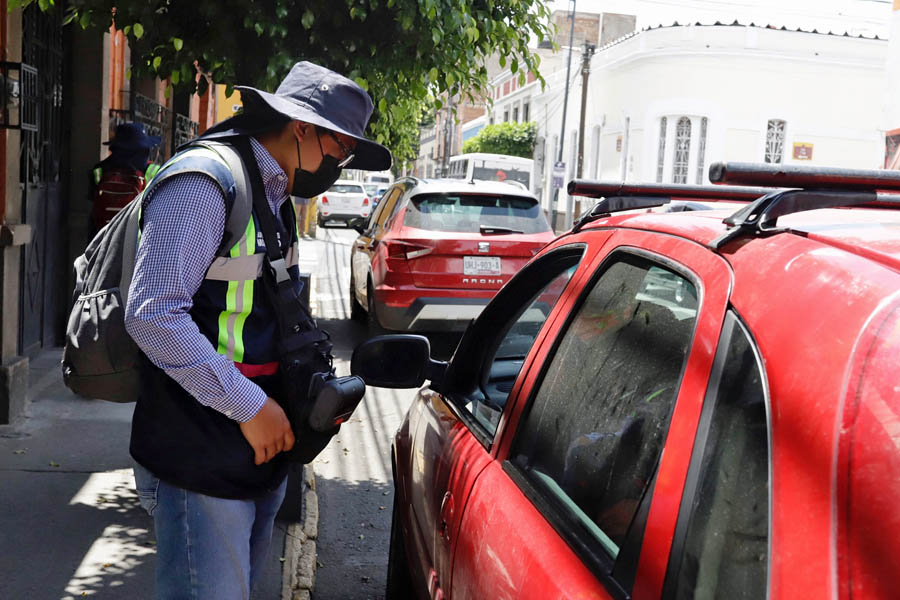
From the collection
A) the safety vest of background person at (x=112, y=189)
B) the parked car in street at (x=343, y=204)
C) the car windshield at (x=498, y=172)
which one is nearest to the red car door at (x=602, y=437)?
the safety vest of background person at (x=112, y=189)

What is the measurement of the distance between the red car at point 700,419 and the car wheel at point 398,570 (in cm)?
46

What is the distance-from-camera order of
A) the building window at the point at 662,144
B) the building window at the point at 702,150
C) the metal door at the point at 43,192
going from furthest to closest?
1. the building window at the point at 662,144
2. the building window at the point at 702,150
3. the metal door at the point at 43,192

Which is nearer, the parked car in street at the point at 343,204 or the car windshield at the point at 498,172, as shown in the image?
the parked car in street at the point at 343,204

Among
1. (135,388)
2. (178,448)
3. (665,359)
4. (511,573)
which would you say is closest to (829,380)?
(665,359)

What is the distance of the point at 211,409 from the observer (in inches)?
92.4

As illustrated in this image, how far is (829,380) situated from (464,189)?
27.7ft

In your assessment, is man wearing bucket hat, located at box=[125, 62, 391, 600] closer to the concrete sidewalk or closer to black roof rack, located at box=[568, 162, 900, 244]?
black roof rack, located at box=[568, 162, 900, 244]

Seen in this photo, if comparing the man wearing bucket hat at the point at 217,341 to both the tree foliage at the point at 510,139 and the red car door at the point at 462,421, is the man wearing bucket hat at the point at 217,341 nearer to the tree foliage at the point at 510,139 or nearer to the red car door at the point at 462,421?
the red car door at the point at 462,421

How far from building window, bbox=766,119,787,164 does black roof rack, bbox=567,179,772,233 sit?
3031 centimetres

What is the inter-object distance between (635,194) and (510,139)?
4585cm

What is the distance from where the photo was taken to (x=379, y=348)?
288cm

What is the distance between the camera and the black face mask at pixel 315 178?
262cm

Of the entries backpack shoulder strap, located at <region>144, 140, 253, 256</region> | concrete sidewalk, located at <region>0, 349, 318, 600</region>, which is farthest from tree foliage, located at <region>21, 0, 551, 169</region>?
backpack shoulder strap, located at <region>144, 140, 253, 256</region>

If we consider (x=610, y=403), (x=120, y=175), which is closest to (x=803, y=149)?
(x=120, y=175)
